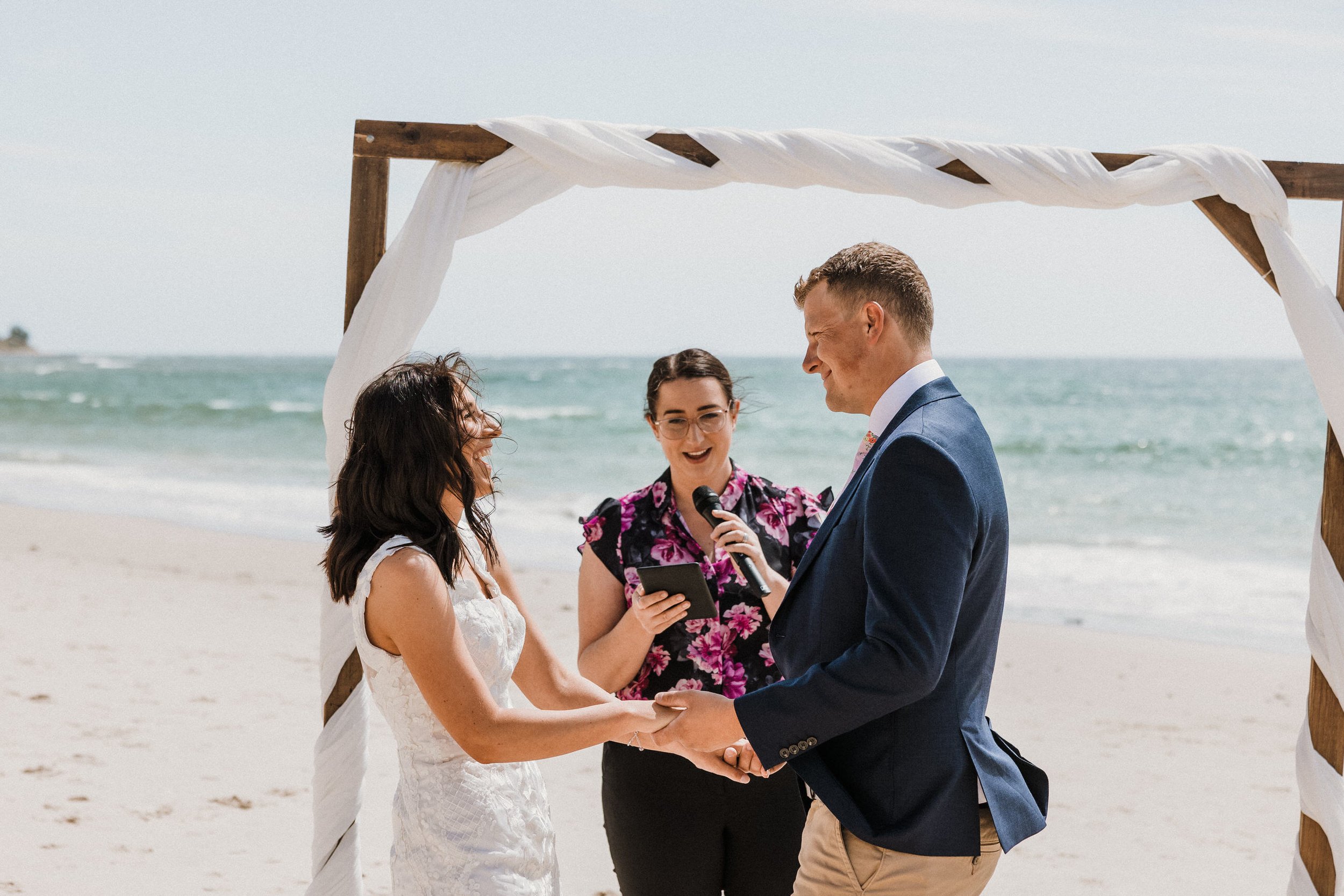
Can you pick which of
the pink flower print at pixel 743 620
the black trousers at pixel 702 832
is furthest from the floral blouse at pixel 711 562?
the black trousers at pixel 702 832

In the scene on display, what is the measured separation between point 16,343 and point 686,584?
91.7 meters

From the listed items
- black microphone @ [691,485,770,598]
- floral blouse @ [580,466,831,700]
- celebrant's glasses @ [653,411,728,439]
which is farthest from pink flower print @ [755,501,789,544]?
celebrant's glasses @ [653,411,728,439]

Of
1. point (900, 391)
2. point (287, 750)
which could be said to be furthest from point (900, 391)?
point (287, 750)

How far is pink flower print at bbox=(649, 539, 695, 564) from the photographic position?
114 inches

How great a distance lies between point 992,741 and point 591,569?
1.24 meters

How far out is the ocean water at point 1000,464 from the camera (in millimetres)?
10758

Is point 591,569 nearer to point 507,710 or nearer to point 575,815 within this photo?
point 507,710

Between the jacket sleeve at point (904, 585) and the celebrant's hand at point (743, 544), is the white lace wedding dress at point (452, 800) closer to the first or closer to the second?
the jacket sleeve at point (904, 585)

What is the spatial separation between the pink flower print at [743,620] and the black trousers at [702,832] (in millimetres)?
364

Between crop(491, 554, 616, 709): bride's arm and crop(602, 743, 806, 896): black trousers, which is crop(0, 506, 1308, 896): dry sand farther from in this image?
crop(491, 554, 616, 709): bride's arm

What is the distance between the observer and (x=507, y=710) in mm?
1959

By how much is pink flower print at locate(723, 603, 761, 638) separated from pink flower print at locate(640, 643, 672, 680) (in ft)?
0.59

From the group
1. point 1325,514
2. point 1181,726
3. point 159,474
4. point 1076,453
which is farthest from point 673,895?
point 1076,453

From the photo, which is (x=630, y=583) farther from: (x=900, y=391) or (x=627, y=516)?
(x=900, y=391)
